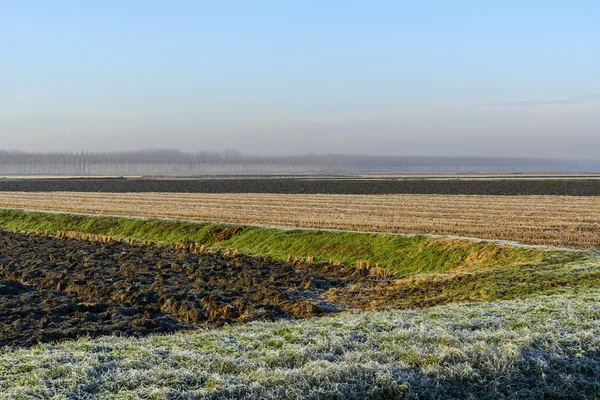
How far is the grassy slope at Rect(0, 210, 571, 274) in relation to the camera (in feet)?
91.4

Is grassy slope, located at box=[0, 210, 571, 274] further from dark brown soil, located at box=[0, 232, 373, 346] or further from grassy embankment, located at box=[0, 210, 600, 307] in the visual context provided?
dark brown soil, located at box=[0, 232, 373, 346]

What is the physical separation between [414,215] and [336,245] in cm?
1218

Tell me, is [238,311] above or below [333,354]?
below

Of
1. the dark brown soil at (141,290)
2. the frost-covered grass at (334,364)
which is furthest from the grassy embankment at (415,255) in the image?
the frost-covered grass at (334,364)

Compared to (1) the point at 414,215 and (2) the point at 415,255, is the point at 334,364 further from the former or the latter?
(1) the point at 414,215

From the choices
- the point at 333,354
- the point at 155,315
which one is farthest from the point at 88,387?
the point at 155,315

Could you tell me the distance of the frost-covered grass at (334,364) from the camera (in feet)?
30.6

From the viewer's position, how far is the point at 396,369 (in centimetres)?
1008

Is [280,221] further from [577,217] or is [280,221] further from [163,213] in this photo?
[577,217]

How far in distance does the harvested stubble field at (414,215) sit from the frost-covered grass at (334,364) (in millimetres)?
18341

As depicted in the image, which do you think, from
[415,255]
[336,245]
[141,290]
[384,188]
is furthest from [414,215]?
[384,188]

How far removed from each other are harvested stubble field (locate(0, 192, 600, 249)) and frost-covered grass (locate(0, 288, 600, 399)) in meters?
18.3

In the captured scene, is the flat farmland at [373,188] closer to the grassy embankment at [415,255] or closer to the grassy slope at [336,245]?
the grassy slope at [336,245]

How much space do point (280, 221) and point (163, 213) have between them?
37.2ft
